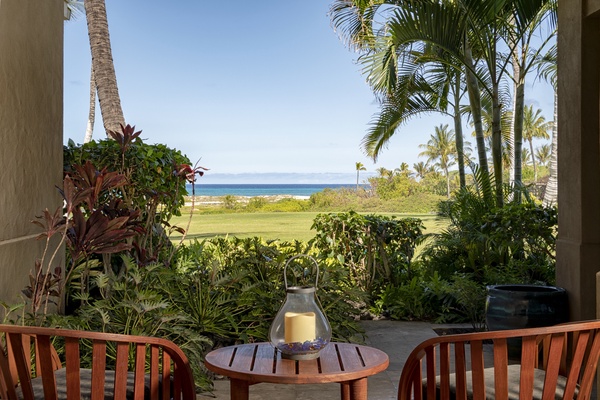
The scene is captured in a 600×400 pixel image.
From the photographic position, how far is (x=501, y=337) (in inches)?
91.9

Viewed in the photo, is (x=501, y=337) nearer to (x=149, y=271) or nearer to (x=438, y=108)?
(x=149, y=271)

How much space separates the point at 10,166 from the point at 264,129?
57.5m

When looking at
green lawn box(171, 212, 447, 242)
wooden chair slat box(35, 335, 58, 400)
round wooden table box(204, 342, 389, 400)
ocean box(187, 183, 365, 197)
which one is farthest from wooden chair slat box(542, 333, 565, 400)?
ocean box(187, 183, 365, 197)

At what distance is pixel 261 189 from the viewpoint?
→ 225 feet

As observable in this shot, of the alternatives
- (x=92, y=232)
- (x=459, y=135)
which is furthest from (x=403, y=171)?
(x=92, y=232)

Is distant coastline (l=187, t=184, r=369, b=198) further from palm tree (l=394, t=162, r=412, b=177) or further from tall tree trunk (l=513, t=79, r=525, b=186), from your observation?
tall tree trunk (l=513, t=79, r=525, b=186)

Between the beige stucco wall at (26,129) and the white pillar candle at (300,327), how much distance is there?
2077mm

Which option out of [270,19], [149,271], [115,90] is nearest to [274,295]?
[149,271]

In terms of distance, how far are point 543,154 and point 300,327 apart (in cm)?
7633

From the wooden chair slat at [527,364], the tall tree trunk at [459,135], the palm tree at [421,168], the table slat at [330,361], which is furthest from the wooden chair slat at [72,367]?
the palm tree at [421,168]

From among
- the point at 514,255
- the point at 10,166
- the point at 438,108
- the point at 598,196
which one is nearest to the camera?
the point at 10,166

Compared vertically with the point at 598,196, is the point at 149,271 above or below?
below

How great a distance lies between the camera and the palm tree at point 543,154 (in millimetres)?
72812

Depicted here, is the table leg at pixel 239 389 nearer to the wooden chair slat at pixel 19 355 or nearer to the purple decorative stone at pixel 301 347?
the purple decorative stone at pixel 301 347
